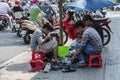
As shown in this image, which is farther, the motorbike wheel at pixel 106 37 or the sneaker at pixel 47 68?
the motorbike wheel at pixel 106 37

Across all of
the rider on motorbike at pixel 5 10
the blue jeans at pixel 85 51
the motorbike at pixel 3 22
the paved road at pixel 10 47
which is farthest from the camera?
the motorbike at pixel 3 22

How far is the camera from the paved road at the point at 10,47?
1426cm

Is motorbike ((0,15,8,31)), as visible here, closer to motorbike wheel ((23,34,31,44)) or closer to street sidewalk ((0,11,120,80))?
motorbike wheel ((23,34,31,44))

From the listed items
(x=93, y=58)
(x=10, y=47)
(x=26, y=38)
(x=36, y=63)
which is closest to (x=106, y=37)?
(x=26, y=38)

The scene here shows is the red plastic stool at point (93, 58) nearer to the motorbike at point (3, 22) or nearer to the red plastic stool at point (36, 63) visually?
the red plastic stool at point (36, 63)

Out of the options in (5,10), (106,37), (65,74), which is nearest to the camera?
(65,74)

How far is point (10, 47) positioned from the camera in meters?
16.6

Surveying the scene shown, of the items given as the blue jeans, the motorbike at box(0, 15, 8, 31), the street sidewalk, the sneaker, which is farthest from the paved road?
the blue jeans

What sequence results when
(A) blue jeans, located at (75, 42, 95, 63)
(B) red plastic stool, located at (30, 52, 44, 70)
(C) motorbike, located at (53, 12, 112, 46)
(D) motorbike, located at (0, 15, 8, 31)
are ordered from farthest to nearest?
(D) motorbike, located at (0, 15, 8, 31), (C) motorbike, located at (53, 12, 112, 46), (A) blue jeans, located at (75, 42, 95, 63), (B) red plastic stool, located at (30, 52, 44, 70)

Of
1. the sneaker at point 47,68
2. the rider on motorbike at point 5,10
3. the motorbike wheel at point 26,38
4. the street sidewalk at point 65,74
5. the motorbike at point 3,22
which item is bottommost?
the street sidewalk at point 65,74

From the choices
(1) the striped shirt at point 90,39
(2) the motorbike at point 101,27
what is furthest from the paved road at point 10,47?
(1) the striped shirt at point 90,39

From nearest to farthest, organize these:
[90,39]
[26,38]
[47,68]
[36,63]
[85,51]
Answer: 1. [47,68]
2. [36,63]
3. [85,51]
4. [90,39]
5. [26,38]

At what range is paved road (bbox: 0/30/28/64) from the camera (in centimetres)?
1426

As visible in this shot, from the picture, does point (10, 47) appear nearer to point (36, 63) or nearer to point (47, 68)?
point (36, 63)
